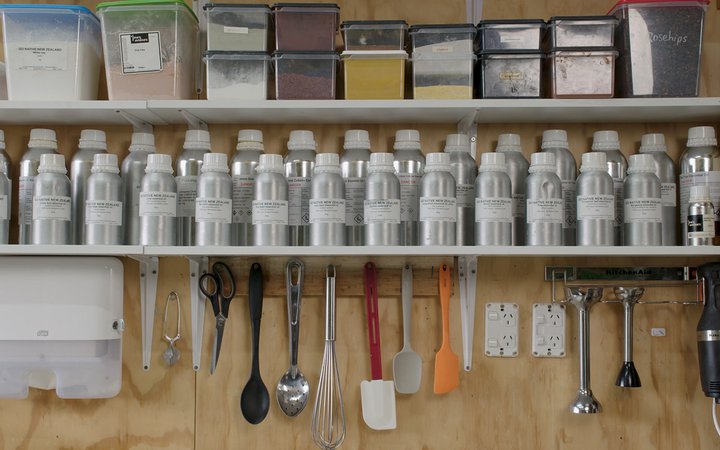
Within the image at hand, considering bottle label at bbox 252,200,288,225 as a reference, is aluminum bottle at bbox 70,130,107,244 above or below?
above

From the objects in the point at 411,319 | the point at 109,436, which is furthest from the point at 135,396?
the point at 411,319

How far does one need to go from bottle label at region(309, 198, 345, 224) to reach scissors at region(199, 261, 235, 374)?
0.30 m

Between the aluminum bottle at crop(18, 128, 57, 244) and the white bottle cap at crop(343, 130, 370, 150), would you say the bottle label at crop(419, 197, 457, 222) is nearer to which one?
the white bottle cap at crop(343, 130, 370, 150)

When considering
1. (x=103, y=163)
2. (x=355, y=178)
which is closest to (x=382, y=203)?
(x=355, y=178)

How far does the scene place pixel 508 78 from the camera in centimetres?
171

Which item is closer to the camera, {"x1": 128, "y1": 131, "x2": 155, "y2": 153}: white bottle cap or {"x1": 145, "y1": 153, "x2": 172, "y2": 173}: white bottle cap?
{"x1": 145, "y1": 153, "x2": 172, "y2": 173}: white bottle cap

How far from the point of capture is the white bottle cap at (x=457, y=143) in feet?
5.88

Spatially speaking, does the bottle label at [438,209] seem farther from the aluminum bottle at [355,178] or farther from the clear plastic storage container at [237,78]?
the clear plastic storage container at [237,78]

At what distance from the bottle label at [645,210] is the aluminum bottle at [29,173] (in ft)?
4.09

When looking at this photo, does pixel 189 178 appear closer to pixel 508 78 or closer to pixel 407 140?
pixel 407 140

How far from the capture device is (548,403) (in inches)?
72.0

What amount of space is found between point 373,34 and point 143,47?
477mm

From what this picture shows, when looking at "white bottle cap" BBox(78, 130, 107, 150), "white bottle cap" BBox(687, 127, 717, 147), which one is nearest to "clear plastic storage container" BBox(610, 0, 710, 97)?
"white bottle cap" BBox(687, 127, 717, 147)

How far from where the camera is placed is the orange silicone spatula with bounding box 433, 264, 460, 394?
1802 mm
